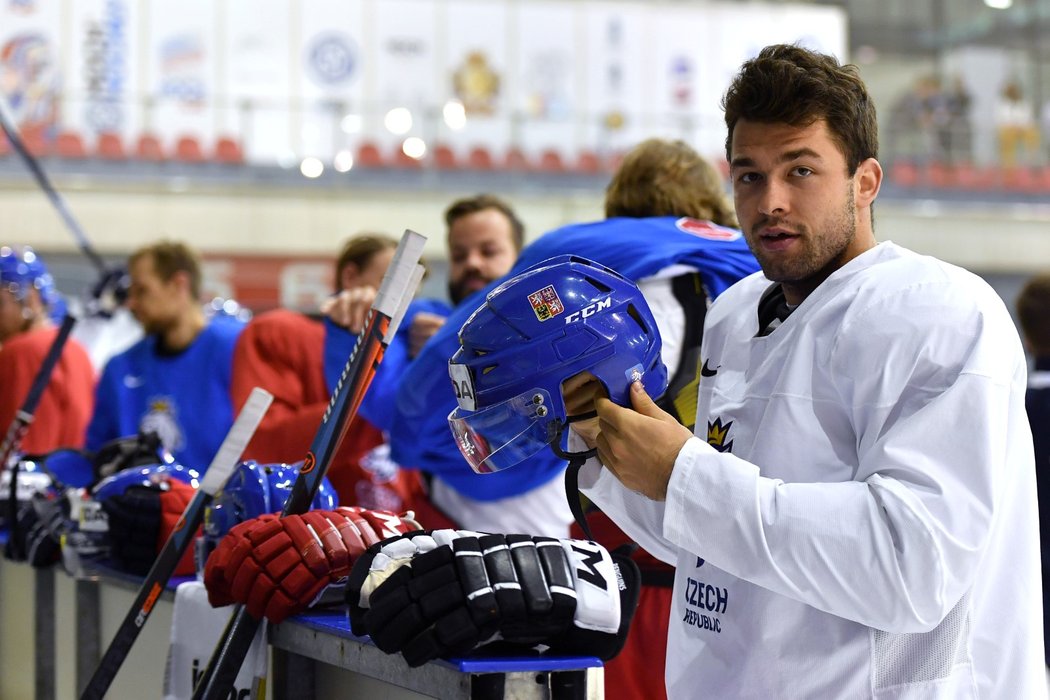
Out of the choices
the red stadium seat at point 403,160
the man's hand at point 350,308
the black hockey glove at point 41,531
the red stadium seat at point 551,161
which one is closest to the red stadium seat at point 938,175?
the red stadium seat at point 551,161

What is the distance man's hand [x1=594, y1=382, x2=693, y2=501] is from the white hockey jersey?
0.07ft

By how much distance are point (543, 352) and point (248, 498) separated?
32.6 inches

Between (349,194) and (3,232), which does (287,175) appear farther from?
(3,232)

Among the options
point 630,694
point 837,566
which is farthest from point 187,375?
point 837,566

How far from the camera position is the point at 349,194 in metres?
11.0

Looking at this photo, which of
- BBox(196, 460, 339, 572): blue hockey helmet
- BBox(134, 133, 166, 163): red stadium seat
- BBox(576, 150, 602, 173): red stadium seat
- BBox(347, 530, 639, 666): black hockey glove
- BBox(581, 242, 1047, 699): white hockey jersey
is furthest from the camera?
BBox(576, 150, 602, 173): red stadium seat

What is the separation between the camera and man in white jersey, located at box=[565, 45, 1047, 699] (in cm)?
122

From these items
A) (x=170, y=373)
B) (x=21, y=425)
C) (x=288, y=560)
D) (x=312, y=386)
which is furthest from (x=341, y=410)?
(x=170, y=373)

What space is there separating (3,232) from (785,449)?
9841 mm

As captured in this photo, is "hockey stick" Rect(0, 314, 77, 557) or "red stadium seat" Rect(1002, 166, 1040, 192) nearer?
"hockey stick" Rect(0, 314, 77, 557)

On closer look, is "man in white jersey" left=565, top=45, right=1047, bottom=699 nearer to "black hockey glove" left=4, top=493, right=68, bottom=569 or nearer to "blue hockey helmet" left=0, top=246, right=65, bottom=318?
"black hockey glove" left=4, top=493, right=68, bottom=569

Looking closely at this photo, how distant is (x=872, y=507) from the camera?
3.99ft

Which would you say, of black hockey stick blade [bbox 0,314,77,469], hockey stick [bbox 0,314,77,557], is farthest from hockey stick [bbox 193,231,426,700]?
black hockey stick blade [bbox 0,314,77,469]

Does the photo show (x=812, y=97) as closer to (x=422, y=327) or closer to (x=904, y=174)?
(x=422, y=327)
